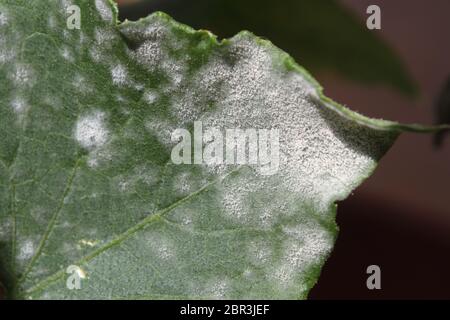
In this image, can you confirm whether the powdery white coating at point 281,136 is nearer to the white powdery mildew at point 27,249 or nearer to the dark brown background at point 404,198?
the white powdery mildew at point 27,249

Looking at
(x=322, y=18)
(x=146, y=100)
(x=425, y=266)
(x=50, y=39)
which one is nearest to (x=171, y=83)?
(x=146, y=100)

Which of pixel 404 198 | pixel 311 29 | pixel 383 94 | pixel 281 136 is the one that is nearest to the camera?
pixel 281 136

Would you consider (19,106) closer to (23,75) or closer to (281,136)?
(23,75)

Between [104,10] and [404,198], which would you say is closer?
[104,10]
